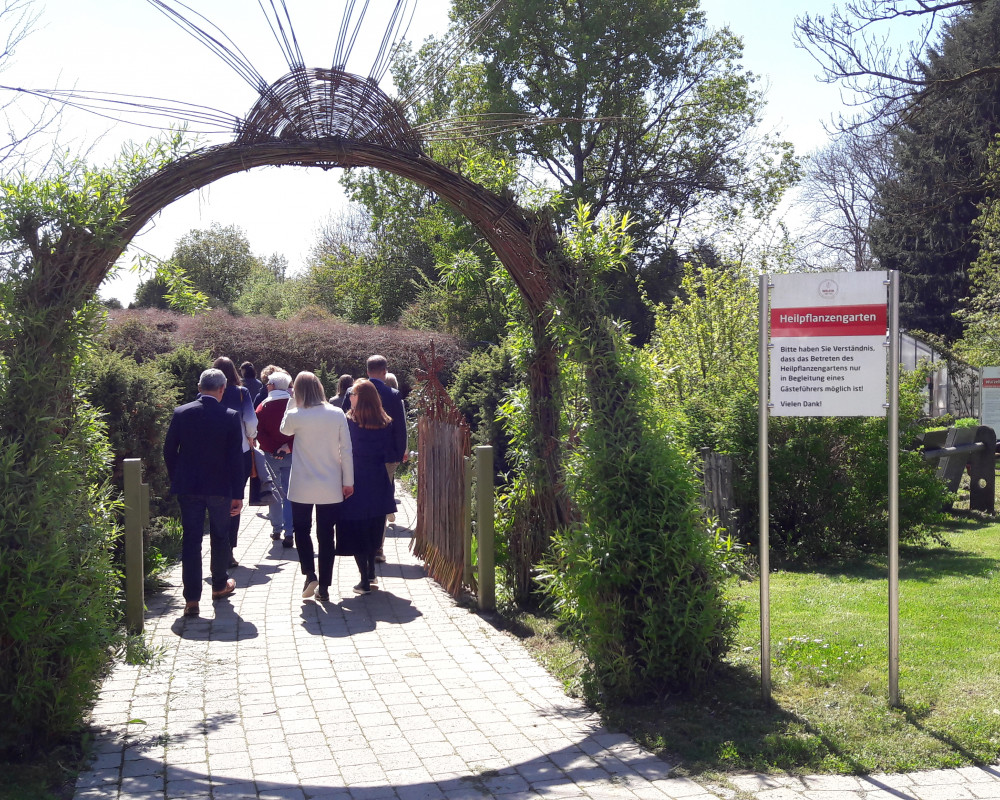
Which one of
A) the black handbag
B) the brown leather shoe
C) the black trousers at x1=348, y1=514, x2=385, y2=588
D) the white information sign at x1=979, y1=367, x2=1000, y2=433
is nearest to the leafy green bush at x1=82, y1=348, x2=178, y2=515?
the black handbag

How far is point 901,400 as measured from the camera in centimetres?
999

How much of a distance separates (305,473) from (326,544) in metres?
0.62

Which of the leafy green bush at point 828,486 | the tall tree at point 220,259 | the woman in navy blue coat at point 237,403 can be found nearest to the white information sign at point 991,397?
the leafy green bush at point 828,486

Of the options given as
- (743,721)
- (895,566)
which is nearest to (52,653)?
(743,721)

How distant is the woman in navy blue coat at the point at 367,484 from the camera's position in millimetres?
8117

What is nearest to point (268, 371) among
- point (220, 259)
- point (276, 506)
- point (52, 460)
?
point (276, 506)

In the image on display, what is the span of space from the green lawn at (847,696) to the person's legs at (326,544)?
11.1 feet

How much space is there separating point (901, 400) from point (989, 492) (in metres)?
4.07

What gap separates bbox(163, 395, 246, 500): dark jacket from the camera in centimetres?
739

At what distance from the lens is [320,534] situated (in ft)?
25.4

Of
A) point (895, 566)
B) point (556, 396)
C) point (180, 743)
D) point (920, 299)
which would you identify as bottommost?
point (180, 743)

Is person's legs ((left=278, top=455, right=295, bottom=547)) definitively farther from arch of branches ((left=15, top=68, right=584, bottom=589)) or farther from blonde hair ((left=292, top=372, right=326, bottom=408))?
arch of branches ((left=15, top=68, right=584, bottom=589))

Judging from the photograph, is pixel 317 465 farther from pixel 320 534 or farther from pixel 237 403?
pixel 237 403

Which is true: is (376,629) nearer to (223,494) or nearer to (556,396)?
(223,494)
